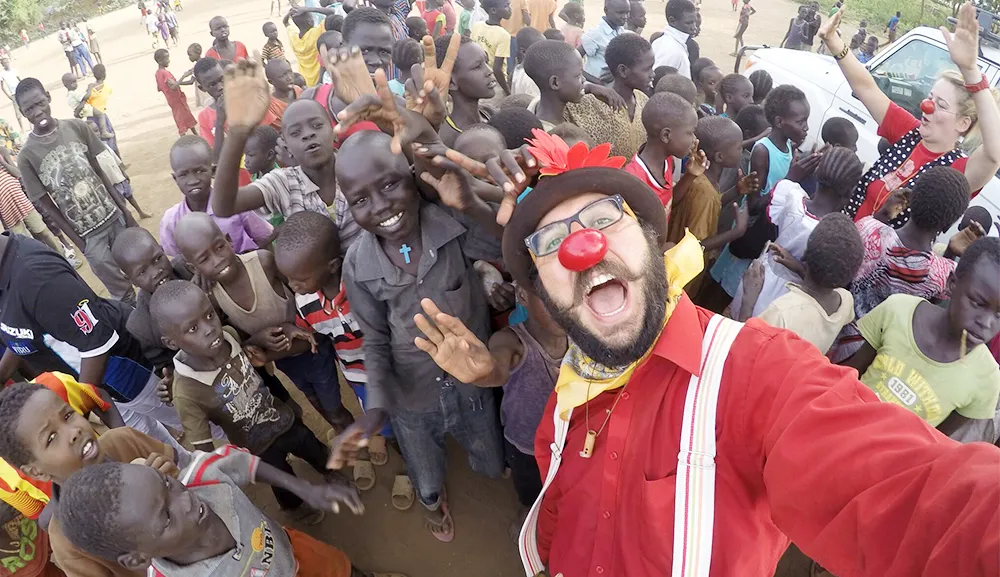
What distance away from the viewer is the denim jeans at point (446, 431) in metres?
2.32

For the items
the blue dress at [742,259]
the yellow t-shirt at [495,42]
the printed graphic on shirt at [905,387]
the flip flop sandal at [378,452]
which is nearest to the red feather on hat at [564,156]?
the printed graphic on shirt at [905,387]

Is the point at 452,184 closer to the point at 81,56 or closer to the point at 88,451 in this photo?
the point at 88,451

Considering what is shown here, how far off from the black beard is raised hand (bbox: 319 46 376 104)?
146 cm

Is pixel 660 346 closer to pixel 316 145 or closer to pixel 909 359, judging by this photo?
pixel 909 359

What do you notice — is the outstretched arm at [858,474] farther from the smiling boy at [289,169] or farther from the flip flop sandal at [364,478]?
the flip flop sandal at [364,478]

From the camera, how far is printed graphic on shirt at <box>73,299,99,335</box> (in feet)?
7.47

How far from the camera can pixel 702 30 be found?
13.0m

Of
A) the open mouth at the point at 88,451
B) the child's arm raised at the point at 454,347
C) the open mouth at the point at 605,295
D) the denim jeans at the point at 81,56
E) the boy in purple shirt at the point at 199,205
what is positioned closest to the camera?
the open mouth at the point at 605,295

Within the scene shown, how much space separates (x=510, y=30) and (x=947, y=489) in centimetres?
765

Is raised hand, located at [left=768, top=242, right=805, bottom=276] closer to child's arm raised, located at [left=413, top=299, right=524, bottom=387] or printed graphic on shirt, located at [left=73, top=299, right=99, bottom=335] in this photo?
child's arm raised, located at [left=413, top=299, right=524, bottom=387]

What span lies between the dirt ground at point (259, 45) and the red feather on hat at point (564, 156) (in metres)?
2.09

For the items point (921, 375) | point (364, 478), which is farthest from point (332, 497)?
point (921, 375)

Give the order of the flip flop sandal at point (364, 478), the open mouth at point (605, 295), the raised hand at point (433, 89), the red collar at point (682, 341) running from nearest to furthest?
the red collar at point (682, 341) → the open mouth at point (605, 295) → the raised hand at point (433, 89) → the flip flop sandal at point (364, 478)

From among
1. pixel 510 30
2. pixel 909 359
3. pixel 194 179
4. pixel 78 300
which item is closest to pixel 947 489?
pixel 909 359
